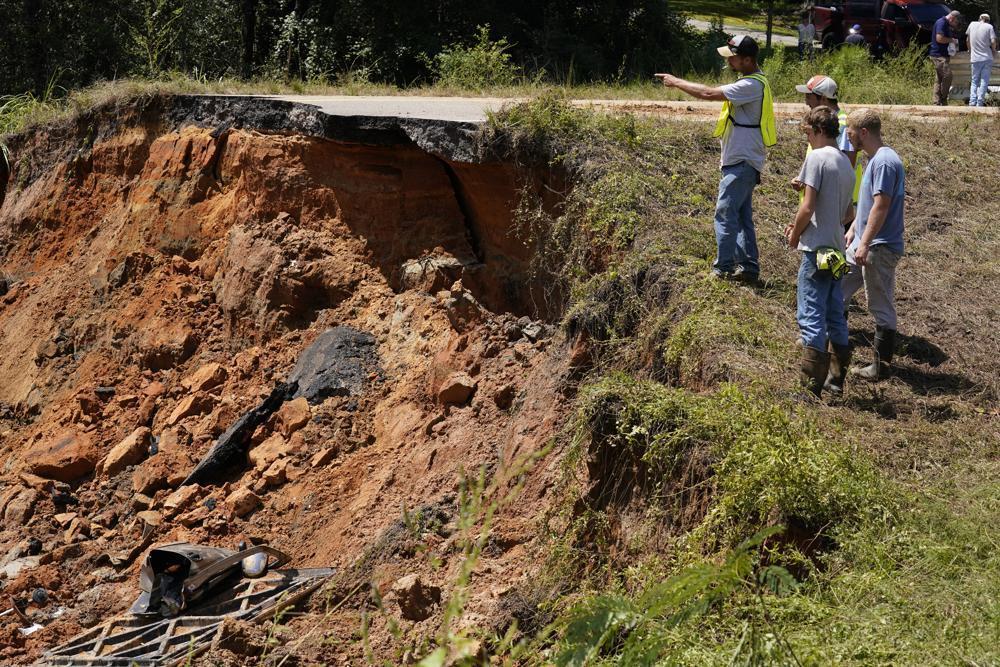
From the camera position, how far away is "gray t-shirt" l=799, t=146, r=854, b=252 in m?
6.12

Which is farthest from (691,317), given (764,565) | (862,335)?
(764,565)

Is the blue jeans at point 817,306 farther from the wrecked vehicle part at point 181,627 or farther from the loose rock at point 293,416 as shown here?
the loose rock at point 293,416

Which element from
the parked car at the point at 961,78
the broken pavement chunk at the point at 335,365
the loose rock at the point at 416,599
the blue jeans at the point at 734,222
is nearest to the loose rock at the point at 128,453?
the broken pavement chunk at the point at 335,365

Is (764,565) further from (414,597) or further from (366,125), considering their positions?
(366,125)

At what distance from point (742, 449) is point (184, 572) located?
430 centimetres

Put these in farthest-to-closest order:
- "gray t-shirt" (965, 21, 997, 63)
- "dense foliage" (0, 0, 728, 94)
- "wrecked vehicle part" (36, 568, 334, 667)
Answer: "dense foliage" (0, 0, 728, 94) < "gray t-shirt" (965, 21, 997, 63) < "wrecked vehicle part" (36, 568, 334, 667)

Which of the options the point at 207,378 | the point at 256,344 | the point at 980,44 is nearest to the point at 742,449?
the point at 256,344

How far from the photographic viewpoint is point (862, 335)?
24.0 ft

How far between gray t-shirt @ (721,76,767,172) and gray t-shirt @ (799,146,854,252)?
0.90 meters

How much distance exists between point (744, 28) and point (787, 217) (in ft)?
80.2

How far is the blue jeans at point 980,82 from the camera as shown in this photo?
12.9m

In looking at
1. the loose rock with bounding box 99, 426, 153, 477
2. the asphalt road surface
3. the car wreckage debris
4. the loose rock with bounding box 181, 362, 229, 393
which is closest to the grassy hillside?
the asphalt road surface

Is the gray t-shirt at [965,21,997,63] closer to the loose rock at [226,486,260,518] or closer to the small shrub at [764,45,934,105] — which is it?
the small shrub at [764,45,934,105]

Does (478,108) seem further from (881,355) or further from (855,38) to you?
(855,38)
